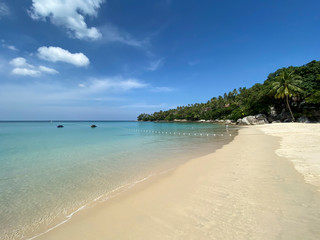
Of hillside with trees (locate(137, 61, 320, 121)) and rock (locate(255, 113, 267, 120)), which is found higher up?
hillside with trees (locate(137, 61, 320, 121))

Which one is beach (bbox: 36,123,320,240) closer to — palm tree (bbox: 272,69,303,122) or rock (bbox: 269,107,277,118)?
palm tree (bbox: 272,69,303,122)

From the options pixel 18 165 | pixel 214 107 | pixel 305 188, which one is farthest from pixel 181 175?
pixel 214 107

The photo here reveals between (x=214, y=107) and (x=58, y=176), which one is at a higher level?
(x=214, y=107)

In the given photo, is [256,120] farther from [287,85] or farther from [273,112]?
[287,85]

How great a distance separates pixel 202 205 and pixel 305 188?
3029mm

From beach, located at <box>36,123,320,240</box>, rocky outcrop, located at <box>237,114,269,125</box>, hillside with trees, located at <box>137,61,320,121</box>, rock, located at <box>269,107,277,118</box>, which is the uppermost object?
hillside with trees, located at <box>137,61,320,121</box>

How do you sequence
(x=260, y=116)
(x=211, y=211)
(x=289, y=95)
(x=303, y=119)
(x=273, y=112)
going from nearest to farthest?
(x=211, y=211), (x=289, y=95), (x=303, y=119), (x=273, y=112), (x=260, y=116)

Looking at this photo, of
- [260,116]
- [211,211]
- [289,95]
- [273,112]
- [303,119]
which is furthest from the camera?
[260,116]

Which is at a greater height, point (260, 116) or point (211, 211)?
point (260, 116)

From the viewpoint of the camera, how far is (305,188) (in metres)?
3.96

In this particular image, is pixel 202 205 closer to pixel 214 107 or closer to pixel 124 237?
pixel 124 237

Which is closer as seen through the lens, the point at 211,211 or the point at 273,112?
the point at 211,211

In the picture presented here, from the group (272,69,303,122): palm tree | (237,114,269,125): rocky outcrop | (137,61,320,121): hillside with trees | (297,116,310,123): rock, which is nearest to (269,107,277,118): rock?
(137,61,320,121): hillside with trees

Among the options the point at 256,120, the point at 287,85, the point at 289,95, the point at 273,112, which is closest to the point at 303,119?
the point at 289,95
